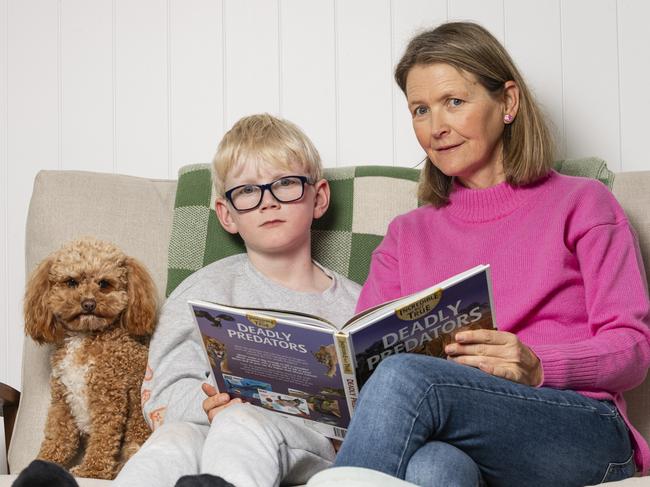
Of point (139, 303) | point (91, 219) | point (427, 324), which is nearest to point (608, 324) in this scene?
point (427, 324)

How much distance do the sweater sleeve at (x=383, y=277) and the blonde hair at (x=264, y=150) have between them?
0.85 feet

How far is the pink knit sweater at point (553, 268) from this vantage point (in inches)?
60.0

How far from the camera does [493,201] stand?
6.06ft

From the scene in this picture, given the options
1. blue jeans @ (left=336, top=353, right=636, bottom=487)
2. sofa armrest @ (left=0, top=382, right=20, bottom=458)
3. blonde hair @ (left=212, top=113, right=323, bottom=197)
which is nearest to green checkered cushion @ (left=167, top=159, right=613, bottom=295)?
blonde hair @ (left=212, top=113, right=323, bottom=197)

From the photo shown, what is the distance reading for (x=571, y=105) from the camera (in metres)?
2.46

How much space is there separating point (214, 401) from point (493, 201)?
2.50 ft

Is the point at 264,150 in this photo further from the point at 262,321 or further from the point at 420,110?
the point at 262,321

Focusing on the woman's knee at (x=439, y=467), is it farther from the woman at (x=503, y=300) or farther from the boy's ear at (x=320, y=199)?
the boy's ear at (x=320, y=199)

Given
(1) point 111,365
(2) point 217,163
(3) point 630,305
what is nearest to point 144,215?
(2) point 217,163

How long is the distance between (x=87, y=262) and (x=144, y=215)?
0.30 metres

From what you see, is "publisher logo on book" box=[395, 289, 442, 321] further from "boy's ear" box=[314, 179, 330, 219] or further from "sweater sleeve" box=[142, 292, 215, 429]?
"boy's ear" box=[314, 179, 330, 219]

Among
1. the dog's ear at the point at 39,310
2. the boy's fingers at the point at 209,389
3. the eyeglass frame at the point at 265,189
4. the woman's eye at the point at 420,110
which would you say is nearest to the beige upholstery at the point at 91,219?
the dog's ear at the point at 39,310

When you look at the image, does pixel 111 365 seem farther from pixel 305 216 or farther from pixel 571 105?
pixel 571 105

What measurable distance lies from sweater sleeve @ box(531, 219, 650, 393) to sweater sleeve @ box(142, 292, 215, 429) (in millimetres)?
752
